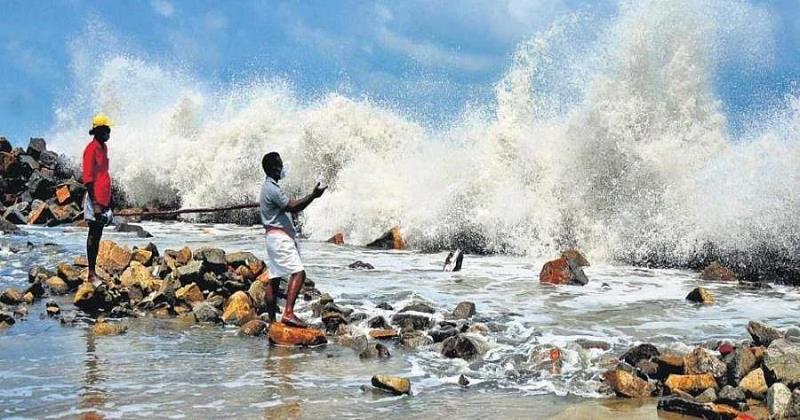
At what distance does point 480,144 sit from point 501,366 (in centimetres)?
1102

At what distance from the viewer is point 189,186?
2555cm

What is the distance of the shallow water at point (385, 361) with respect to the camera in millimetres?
4875

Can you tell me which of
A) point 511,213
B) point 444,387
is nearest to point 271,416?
point 444,387

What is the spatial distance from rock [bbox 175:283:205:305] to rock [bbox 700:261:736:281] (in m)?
6.59

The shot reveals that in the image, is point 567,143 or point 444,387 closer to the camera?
point 444,387

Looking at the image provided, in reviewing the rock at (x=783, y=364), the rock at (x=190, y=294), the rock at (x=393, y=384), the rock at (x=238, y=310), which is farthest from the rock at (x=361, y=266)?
the rock at (x=783, y=364)

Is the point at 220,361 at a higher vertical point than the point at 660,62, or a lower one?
lower

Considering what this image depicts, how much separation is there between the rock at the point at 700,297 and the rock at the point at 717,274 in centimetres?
193

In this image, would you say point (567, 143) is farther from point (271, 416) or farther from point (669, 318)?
point (271, 416)

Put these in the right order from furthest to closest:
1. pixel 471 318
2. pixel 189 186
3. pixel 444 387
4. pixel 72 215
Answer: pixel 189 186 < pixel 72 215 < pixel 471 318 < pixel 444 387

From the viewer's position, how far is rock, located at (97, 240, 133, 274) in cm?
977

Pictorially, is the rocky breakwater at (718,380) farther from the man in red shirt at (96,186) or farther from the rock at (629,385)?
the man in red shirt at (96,186)

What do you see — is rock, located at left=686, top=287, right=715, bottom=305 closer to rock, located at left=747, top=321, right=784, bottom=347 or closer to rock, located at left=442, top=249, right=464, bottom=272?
rock, located at left=747, top=321, right=784, bottom=347

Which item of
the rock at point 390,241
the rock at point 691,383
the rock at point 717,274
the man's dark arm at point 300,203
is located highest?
the man's dark arm at point 300,203
